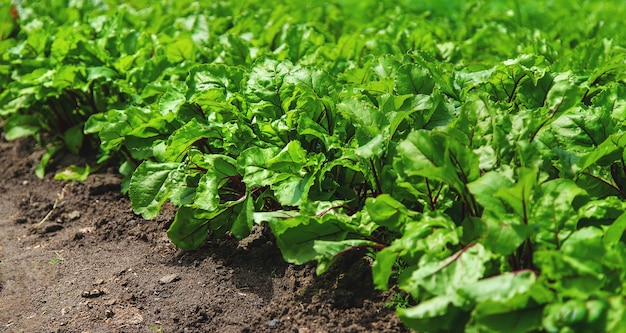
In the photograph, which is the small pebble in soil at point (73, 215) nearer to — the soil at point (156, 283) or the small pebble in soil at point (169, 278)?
the soil at point (156, 283)

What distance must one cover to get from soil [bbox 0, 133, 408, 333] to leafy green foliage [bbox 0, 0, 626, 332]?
0.55 ft

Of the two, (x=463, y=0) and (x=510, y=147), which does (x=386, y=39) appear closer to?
(x=510, y=147)

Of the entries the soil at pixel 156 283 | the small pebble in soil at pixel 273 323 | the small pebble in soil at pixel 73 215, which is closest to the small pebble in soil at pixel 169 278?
the soil at pixel 156 283

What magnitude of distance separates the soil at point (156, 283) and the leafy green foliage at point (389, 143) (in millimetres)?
166

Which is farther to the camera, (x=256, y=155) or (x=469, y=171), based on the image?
(x=256, y=155)

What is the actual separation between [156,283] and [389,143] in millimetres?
1289

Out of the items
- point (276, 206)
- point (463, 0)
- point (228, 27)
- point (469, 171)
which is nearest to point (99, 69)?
point (228, 27)

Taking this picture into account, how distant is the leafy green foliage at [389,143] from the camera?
7.86 ft

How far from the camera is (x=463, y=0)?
7.01 m

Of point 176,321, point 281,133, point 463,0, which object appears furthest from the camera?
point 463,0

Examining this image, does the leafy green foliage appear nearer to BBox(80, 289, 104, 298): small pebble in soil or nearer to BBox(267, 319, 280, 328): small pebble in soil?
BBox(267, 319, 280, 328): small pebble in soil

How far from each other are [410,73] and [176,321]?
1491 mm

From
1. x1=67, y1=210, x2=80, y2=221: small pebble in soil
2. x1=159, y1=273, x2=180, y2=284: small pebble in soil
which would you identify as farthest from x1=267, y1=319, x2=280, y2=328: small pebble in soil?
x1=67, y1=210, x2=80, y2=221: small pebble in soil

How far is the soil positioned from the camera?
9.84ft
